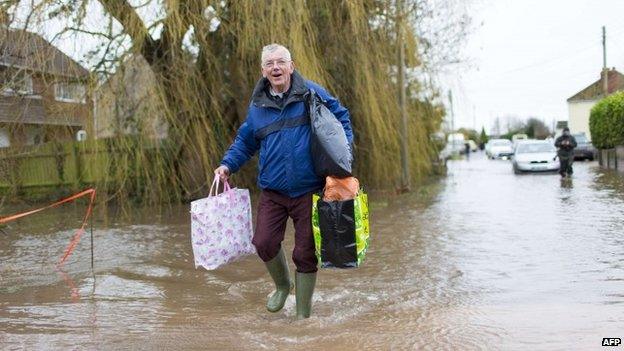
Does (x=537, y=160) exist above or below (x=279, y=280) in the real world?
above

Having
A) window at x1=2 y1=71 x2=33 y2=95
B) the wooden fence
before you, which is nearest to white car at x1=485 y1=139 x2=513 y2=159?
the wooden fence

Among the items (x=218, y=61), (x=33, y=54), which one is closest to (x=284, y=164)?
(x=33, y=54)

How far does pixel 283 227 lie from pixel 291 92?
984 mm

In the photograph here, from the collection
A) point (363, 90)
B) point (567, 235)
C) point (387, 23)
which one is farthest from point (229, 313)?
point (387, 23)

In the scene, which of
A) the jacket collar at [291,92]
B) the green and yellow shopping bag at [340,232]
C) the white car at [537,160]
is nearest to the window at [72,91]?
the jacket collar at [291,92]

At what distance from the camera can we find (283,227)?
4953mm

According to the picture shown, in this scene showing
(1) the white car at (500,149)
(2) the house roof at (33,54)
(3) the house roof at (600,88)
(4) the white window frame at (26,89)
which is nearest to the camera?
(2) the house roof at (33,54)

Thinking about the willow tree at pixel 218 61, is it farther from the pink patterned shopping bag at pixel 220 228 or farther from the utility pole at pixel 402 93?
the pink patterned shopping bag at pixel 220 228

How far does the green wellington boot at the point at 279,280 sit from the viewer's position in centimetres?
496

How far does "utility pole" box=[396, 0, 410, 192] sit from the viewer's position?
42.1 ft

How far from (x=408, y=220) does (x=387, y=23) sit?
4115 millimetres

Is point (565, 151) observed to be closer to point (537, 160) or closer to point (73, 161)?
point (537, 160)

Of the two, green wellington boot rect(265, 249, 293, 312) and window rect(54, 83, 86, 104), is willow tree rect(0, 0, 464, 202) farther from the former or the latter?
green wellington boot rect(265, 249, 293, 312)

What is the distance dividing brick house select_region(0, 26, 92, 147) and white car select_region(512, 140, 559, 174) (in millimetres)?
16802
